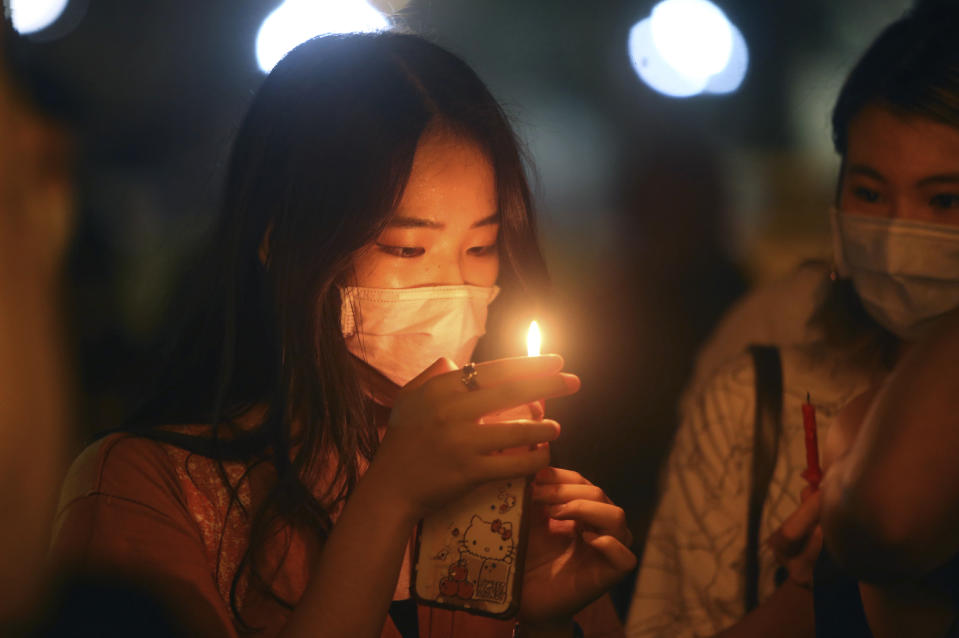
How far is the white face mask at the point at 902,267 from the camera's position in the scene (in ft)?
6.66

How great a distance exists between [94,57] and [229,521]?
216cm

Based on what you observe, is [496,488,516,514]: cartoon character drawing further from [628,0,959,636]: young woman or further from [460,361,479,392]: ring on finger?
[628,0,959,636]: young woman

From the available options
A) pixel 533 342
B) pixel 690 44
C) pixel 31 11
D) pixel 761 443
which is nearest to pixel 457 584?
pixel 533 342

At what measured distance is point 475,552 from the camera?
1.44m

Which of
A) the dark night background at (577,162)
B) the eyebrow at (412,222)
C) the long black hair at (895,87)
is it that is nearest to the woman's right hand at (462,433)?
the eyebrow at (412,222)

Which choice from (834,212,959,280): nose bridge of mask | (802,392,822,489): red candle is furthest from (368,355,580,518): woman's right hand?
(834,212,959,280): nose bridge of mask

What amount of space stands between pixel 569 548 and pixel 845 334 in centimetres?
134

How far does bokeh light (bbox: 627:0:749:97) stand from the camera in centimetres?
371

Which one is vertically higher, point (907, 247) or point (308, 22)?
point (308, 22)

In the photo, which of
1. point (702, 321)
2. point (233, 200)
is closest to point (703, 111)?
point (702, 321)

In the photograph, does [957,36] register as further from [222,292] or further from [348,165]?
[222,292]

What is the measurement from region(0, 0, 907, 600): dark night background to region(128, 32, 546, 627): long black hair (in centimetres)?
35

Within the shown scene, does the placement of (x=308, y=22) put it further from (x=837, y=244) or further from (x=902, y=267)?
(x=902, y=267)

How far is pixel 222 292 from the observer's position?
1.79 m
